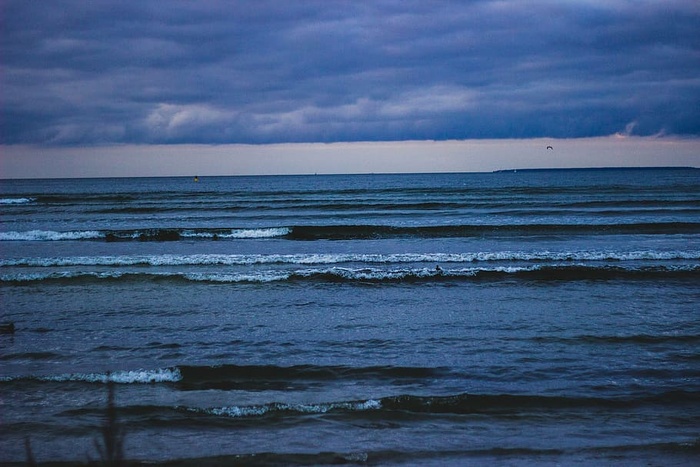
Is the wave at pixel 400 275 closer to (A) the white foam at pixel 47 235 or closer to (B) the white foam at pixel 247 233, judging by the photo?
(B) the white foam at pixel 247 233

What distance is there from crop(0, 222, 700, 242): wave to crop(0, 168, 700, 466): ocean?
4.54 meters

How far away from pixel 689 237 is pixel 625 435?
20875mm

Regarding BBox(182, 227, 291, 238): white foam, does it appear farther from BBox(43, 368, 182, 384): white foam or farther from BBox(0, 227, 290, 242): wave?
BBox(43, 368, 182, 384): white foam

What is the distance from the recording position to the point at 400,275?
1605 cm

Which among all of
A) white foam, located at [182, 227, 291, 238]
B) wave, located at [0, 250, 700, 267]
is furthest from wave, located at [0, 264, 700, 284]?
white foam, located at [182, 227, 291, 238]

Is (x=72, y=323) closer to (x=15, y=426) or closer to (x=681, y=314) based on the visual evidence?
(x=15, y=426)

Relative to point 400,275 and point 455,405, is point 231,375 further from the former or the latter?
point 400,275

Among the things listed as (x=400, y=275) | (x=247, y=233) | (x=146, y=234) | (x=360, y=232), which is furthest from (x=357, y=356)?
(x=146, y=234)

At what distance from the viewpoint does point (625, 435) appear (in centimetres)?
626

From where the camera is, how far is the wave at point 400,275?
15.7 metres

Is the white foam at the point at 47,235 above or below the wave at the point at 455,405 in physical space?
above

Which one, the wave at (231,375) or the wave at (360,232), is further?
the wave at (360,232)

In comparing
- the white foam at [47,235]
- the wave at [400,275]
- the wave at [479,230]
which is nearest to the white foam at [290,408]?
the wave at [400,275]

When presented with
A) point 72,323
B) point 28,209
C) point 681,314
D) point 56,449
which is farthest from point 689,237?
point 28,209
